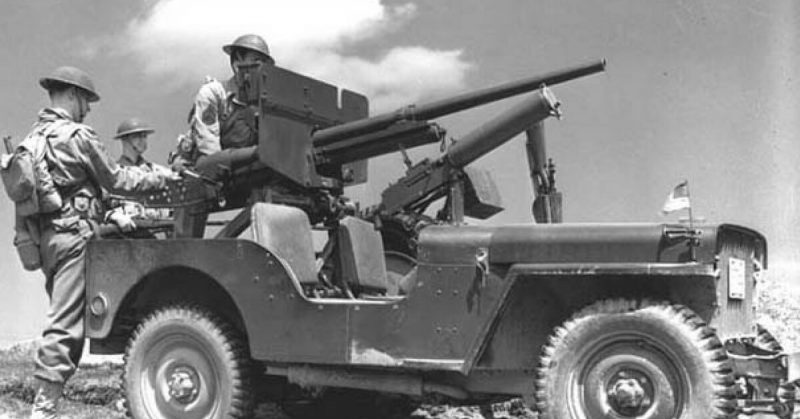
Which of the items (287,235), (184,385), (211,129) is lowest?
(184,385)

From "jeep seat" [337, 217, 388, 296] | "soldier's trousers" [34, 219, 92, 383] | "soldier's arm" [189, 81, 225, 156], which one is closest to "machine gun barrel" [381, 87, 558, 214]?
"jeep seat" [337, 217, 388, 296]

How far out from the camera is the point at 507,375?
5496mm

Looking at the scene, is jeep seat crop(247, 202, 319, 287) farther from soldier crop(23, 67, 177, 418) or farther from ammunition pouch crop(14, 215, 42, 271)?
ammunition pouch crop(14, 215, 42, 271)

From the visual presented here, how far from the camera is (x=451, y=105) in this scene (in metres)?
7.21

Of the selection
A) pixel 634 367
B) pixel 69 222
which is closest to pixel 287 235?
pixel 69 222

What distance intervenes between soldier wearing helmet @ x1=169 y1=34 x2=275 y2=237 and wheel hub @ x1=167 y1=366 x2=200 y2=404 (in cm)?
91

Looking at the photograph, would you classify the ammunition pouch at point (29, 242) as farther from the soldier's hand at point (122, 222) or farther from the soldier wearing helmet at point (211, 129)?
the soldier wearing helmet at point (211, 129)

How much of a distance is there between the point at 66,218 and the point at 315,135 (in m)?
1.69

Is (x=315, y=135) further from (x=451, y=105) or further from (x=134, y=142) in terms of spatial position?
(x=134, y=142)

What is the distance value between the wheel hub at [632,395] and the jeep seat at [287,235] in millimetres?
1972

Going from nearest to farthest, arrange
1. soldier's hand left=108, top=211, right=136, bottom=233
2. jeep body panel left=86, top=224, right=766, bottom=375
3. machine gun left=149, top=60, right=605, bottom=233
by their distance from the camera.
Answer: jeep body panel left=86, top=224, right=766, bottom=375 < soldier's hand left=108, top=211, right=136, bottom=233 < machine gun left=149, top=60, right=605, bottom=233

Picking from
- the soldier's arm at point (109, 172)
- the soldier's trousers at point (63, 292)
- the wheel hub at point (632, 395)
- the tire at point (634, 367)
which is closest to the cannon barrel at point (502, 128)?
the tire at point (634, 367)

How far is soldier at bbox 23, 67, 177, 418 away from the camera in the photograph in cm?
613

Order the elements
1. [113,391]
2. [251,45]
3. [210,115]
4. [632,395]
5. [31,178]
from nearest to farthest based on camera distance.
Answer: [632,395] < [31,178] < [210,115] < [251,45] < [113,391]
